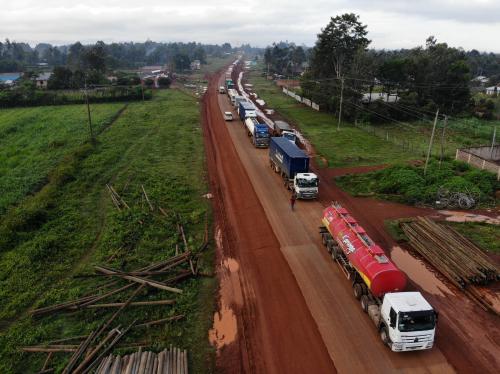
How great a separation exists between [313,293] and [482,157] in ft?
111

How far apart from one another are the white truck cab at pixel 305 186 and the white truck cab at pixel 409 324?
17651 millimetres

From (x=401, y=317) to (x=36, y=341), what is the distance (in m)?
18.0

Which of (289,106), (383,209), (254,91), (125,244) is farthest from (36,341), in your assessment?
(254,91)

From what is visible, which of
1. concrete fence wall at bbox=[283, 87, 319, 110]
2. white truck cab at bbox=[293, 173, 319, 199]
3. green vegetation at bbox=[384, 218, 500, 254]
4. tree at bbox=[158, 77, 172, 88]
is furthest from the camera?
tree at bbox=[158, 77, 172, 88]

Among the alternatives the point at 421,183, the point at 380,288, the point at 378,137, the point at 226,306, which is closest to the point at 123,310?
the point at 226,306

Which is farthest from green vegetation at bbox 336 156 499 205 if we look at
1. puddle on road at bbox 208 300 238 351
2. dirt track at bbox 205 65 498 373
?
puddle on road at bbox 208 300 238 351

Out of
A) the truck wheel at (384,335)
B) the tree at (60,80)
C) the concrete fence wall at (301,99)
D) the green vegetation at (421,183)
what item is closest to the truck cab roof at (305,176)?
the green vegetation at (421,183)

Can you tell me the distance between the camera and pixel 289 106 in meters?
89.4

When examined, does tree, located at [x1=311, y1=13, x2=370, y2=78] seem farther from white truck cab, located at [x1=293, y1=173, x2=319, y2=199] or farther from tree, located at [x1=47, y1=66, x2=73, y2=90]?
tree, located at [x1=47, y1=66, x2=73, y2=90]

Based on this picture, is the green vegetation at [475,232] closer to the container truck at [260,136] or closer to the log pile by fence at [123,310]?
the log pile by fence at [123,310]

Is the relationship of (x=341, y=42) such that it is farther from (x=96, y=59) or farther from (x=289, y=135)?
(x=96, y=59)

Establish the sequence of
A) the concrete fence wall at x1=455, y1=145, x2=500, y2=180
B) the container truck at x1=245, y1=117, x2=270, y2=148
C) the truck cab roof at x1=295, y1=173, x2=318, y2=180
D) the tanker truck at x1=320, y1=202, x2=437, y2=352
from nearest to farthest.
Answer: the tanker truck at x1=320, y1=202, x2=437, y2=352, the truck cab roof at x1=295, y1=173, x2=318, y2=180, the concrete fence wall at x1=455, y1=145, x2=500, y2=180, the container truck at x1=245, y1=117, x2=270, y2=148

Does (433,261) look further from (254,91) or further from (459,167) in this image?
(254,91)

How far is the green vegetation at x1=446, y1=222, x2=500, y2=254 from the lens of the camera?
27.8 m
